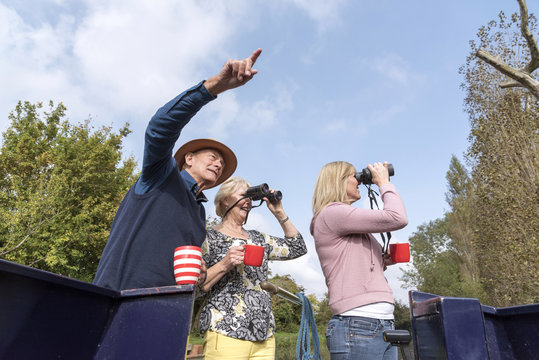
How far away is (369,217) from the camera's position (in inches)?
83.8

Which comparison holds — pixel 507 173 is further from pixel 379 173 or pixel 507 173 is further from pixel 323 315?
pixel 379 173

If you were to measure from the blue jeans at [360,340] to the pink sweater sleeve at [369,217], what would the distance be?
48 centimetres

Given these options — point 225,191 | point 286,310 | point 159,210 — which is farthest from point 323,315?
point 159,210

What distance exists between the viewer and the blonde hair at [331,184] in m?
2.41

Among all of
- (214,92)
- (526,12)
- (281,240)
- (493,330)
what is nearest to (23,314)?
(214,92)

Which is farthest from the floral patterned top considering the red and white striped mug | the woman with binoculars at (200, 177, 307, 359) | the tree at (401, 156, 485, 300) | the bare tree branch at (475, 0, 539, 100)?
the tree at (401, 156, 485, 300)

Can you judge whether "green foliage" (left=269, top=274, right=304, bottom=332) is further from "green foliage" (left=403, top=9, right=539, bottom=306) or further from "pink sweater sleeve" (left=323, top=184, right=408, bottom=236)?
"pink sweater sleeve" (left=323, top=184, right=408, bottom=236)

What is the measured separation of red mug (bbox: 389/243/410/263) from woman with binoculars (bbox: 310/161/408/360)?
56mm

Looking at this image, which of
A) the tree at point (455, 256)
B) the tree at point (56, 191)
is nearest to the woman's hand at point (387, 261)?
the tree at point (56, 191)

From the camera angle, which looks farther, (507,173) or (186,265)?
(507,173)

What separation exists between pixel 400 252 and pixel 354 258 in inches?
14.9

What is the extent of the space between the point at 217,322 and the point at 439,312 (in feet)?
4.45

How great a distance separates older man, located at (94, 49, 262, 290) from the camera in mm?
1598

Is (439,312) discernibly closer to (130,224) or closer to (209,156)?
(130,224)
